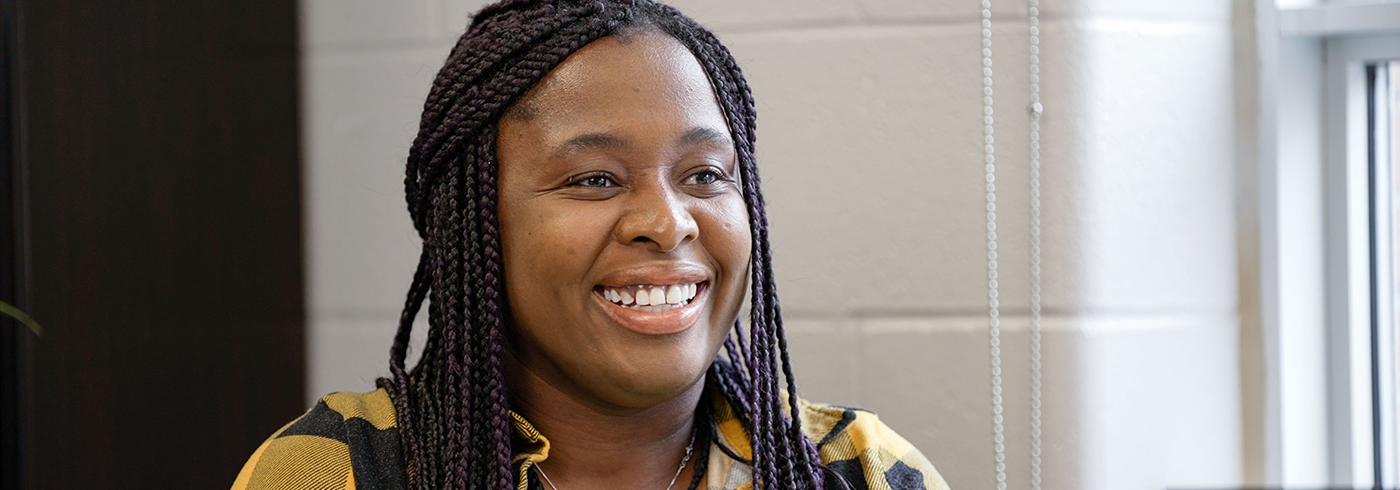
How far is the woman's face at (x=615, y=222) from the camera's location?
107 centimetres

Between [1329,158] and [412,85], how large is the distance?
1435 mm

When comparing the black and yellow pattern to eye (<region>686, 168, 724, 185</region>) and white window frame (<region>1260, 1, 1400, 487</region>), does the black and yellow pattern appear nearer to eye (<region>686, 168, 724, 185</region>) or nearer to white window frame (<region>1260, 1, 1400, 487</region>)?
eye (<region>686, 168, 724, 185</region>)

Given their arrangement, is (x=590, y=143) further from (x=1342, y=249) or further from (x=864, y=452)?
(x=1342, y=249)

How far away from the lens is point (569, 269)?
3.50 feet

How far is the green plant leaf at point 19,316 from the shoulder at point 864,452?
837 millimetres

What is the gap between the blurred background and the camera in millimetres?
1527

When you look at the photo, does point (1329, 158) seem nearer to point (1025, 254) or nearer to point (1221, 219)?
point (1221, 219)

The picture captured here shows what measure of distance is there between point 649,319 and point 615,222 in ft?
0.32

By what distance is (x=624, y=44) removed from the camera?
111 cm

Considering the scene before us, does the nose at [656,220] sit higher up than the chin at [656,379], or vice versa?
the nose at [656,220]

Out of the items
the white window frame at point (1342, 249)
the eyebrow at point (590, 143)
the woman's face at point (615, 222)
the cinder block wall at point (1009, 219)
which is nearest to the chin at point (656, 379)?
the woman's face at point (615, 222)

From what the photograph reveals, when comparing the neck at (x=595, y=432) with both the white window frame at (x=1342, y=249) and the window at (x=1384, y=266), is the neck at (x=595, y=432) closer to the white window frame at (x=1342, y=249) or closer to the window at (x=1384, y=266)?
the white window frame at (x=1342, y=249)

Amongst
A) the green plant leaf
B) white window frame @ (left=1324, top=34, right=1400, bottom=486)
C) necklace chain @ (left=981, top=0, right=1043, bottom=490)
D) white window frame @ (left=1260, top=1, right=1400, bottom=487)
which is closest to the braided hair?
the green plant leaf

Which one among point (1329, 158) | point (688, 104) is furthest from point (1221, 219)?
point (688, 104)
